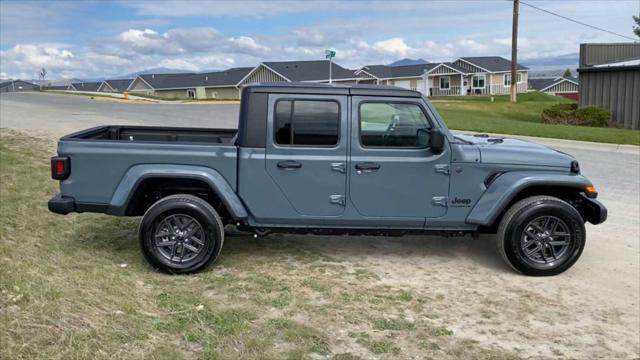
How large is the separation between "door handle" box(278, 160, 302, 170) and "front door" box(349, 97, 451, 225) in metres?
0.51

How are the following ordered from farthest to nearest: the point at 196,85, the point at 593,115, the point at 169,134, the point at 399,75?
the point at 399,75 → the point at 196,85 → the point at 593,115 → the point at 169,134

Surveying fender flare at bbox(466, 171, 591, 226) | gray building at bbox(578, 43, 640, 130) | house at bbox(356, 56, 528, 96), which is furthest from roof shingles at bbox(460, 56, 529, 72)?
fender flare at bbox(466, 171, 591, 226)

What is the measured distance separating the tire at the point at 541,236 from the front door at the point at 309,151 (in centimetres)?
169

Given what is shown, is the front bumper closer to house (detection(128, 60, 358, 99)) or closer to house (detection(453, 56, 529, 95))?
house (detection(128, 60, 358, 99))

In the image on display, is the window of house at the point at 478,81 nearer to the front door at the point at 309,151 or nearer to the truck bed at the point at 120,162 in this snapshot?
the front door at the point at 309,151

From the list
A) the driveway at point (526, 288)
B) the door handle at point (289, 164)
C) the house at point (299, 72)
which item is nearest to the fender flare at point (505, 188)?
the driveway at point (526, 288)

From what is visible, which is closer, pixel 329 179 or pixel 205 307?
pixel 205 307

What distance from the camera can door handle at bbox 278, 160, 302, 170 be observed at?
17.7ft

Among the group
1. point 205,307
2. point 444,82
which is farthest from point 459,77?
point 205,307

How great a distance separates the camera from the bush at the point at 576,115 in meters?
22.2

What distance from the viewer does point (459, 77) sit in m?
80.1

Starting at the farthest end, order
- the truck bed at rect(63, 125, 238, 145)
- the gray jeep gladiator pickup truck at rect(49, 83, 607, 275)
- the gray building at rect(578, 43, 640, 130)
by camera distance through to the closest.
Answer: the gray building at rect(578, 43, 640, 130) → the truck bed at rect(63, 125, 238, 145) → the gray jeep gladiator pickup truck at rect(49, 83, 607, 275)

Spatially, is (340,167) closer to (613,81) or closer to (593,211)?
(593,211)

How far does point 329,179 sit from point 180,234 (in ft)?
5.09
